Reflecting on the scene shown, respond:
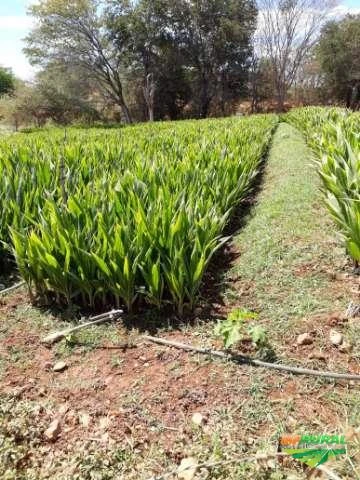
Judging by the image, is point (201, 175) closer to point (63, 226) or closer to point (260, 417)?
point (63, 226)

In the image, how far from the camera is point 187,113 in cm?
3312

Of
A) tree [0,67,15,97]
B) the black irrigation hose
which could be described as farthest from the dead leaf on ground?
tree [0,67,15,97]

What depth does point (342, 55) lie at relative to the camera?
27.0 meters

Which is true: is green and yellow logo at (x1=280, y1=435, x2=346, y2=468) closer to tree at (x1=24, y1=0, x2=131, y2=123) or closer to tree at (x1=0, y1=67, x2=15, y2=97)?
tree at (x1=24, y1=0, x2=131, y2=123)

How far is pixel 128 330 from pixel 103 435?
68 cm

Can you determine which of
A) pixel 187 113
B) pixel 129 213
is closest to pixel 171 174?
pixel 129 213

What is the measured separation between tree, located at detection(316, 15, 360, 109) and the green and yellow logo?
30298 millimetres

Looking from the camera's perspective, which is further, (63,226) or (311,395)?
(63,226)

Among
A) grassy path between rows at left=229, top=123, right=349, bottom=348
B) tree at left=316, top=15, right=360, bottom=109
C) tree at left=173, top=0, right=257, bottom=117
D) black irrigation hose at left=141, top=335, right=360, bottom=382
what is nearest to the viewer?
black irrigation hose at left=141, top=335, right=360, bottom=382

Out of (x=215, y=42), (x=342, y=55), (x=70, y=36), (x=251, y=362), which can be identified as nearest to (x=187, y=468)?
(x=251, y=362)

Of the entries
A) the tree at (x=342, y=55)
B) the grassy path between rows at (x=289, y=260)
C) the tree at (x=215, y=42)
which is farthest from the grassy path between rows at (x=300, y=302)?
the tree at (x=215, y=42)

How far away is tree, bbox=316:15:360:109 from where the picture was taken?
26984 millimetres

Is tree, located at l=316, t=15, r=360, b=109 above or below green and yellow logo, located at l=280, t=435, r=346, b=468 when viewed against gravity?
above

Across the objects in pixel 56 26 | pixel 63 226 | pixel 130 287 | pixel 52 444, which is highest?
pixel 56 26
